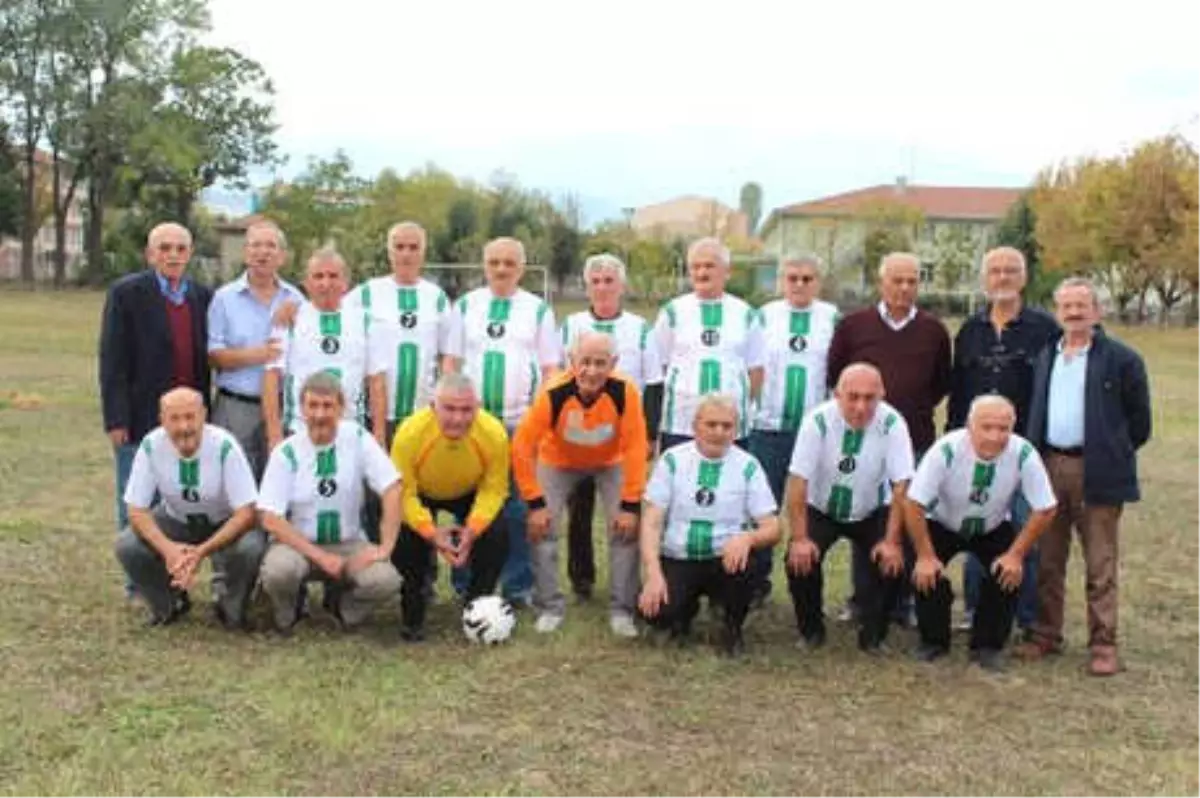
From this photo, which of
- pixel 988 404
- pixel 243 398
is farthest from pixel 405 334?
pixel 988 404

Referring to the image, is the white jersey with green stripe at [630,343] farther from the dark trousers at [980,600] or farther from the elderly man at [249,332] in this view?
the dark trousers at [980,600]

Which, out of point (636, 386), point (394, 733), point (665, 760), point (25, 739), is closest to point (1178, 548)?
point (636, 386)

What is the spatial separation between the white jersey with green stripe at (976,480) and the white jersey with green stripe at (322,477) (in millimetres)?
2410

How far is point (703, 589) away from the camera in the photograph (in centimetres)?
606

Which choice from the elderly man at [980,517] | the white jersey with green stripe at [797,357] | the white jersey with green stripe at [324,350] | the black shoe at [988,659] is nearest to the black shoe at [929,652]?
the elderly man at [980,517]

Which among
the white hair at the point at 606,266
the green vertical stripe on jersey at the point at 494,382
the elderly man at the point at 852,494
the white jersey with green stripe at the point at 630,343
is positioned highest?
the white hair at the point at 606,266

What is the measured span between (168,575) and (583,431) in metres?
2.04

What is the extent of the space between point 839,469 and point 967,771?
71.6 inches

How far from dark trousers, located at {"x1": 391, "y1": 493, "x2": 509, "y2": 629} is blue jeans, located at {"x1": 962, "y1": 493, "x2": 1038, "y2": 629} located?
2.27 meters

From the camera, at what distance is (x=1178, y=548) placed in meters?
8.88

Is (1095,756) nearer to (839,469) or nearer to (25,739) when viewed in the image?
(839,469)

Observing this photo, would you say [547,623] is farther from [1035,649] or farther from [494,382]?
[1035,649]

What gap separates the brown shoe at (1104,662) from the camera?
588cm

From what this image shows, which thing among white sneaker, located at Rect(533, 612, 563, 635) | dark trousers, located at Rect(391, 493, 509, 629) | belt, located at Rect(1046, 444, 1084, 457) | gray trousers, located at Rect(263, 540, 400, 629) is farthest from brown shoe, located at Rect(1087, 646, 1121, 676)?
gray trousers, located at Rect(263, 540, 400, 629)
